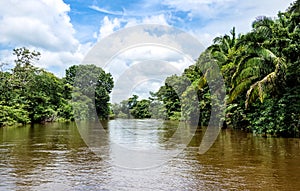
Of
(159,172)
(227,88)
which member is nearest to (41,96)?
(227,88)

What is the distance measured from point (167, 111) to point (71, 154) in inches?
1455

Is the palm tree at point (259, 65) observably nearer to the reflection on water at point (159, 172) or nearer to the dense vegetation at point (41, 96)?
the reflection on water at point (159, 172)

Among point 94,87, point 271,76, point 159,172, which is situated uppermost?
point 94,87

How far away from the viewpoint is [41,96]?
31891mm

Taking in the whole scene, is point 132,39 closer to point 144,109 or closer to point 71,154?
point 71,154

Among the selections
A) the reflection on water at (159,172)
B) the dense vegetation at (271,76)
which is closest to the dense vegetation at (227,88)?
the dense vegetation at (271,76)

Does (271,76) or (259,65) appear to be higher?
(259,65)

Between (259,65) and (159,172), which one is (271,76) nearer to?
(259,65)

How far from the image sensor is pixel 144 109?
2280 inches

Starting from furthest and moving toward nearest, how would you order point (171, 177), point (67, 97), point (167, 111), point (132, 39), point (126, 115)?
point (126, 115) < point (167, 111) < point (67, 97) < point (132, 39) < point (171, 177)

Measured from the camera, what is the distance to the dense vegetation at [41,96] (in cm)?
2544

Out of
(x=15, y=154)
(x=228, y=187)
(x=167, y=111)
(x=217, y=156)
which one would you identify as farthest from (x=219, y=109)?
(x=167, y=111)

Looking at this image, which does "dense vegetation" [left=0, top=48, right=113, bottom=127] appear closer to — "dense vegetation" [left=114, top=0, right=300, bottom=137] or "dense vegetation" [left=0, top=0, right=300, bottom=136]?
"dense vegetation" [left=0, top=0, right=300, bottom=136]

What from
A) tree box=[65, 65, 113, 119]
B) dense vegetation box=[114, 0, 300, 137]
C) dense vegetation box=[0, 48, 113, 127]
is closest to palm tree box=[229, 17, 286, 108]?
dense vegetation box=[114, 0, 300, 137]
